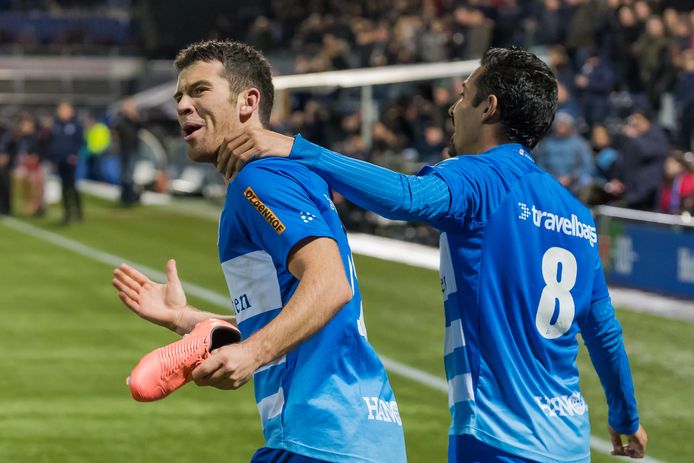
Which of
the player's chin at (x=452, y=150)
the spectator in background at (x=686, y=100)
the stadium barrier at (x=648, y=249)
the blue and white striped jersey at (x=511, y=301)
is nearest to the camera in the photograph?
the blue and white striped jersey at (x=511, y=301)

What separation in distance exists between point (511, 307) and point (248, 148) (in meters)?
0.91

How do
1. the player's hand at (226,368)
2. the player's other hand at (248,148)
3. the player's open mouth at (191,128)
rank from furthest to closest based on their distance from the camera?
the player's open mouth at (191,128) → the player's other hand at (248,148) → the player's hand at (226,368)

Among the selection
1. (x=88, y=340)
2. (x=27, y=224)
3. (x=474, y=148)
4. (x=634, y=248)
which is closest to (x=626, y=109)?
(x=634, y=248)

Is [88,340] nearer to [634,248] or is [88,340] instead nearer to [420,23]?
[634,248]

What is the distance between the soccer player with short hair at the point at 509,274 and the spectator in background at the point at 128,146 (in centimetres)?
2460

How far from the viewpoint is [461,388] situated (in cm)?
374

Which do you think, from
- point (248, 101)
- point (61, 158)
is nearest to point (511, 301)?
point (248, 101)

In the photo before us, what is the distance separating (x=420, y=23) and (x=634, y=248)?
1292 centimetres

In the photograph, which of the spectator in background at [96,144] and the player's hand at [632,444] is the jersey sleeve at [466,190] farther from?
the spectator in background at [96,144]

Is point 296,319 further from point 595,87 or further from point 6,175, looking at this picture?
point 6,175

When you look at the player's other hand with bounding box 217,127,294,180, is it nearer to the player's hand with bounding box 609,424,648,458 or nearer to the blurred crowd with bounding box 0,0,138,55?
the player's hand with bounding box 609,424,648,458

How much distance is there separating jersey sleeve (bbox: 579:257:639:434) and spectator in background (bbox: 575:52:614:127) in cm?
1536

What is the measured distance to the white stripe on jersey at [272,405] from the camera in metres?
3.35

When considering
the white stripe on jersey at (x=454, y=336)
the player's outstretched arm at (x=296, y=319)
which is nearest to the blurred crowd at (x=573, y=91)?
the white stripe on jersey at (x=454, y=336)
